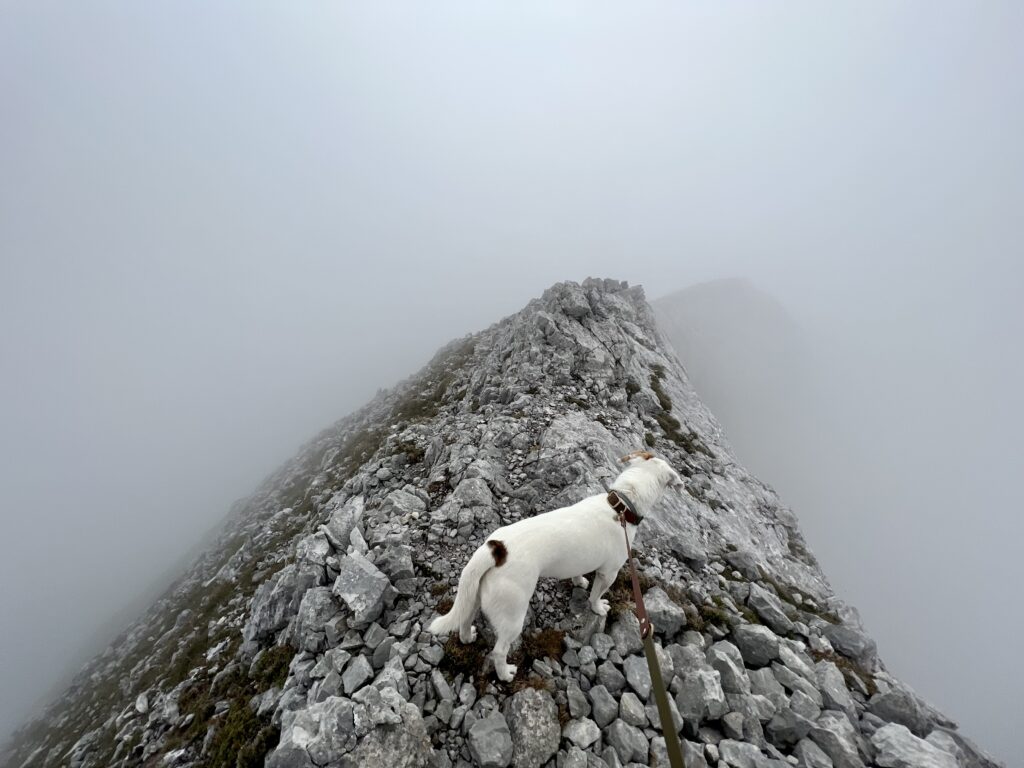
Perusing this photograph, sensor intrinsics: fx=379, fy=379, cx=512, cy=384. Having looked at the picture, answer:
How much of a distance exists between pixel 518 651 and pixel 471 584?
179cm

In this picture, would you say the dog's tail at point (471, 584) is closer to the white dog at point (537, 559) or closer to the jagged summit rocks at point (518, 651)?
the white dog at point (537, 559)

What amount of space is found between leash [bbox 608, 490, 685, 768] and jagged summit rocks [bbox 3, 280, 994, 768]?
1109 mm

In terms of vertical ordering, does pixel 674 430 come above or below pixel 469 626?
below

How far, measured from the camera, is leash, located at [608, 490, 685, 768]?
150 inches

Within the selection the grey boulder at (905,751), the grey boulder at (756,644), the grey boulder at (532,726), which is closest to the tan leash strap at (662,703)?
the grey boulder at (532,726)

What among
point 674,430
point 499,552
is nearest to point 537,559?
point 499,552

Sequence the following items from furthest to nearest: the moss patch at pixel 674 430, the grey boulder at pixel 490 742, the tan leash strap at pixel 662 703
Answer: the moss patch at pixel 674 430 → the grey boulder at pixel 490 742 → the tan leash strap at pixel 662 703

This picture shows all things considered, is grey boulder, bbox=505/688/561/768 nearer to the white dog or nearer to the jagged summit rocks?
the jagged summit rocks

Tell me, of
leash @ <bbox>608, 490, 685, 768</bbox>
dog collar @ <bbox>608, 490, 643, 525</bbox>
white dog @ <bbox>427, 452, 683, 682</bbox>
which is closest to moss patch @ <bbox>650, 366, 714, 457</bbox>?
white dog @ <bbox>427, 452, 683, 682</bbox>

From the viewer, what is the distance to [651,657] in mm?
4695

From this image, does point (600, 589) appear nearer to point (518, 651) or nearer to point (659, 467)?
point (518, 651)

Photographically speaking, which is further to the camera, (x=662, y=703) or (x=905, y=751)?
(x=905, y=751)

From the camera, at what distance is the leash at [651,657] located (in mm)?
3799

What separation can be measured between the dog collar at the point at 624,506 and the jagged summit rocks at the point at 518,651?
1.52 m
